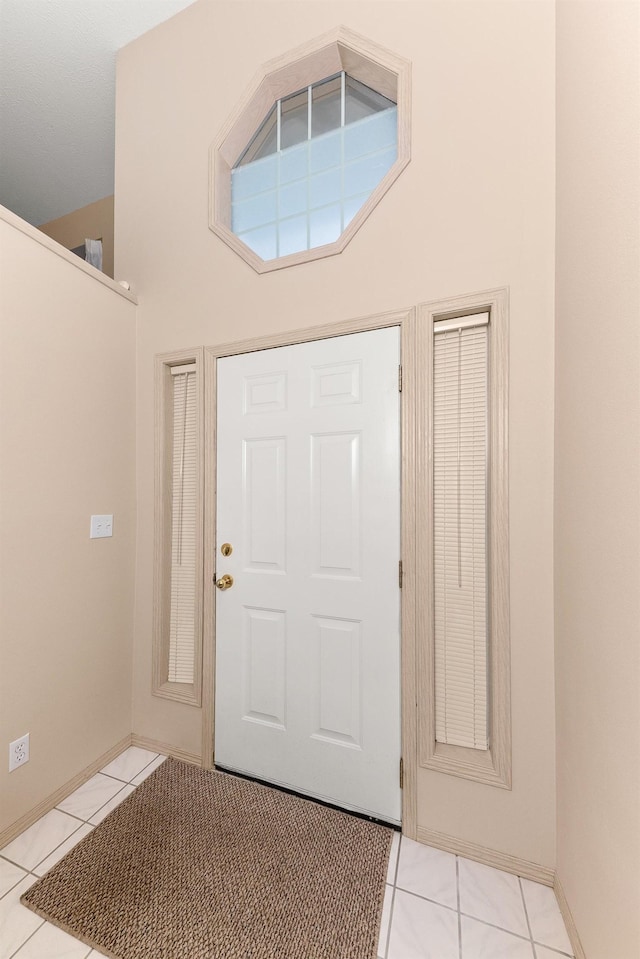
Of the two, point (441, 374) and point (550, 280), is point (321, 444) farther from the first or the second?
point (550, 280)

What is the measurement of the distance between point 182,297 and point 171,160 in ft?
2.34

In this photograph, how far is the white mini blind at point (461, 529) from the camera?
1496mm

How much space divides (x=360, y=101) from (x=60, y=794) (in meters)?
3.27

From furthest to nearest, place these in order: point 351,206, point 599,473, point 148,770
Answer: point 148,770, point 351,206, point 599,473

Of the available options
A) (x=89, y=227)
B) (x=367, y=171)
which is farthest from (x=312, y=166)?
(x=89, y=227)

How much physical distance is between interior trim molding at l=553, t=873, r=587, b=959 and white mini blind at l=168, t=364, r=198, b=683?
1.59m

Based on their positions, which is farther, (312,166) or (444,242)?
(312,166)

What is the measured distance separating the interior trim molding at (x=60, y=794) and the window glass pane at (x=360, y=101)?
3133 mm

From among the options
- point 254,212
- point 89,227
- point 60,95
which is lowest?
point 254,212

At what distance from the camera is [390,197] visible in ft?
5.35

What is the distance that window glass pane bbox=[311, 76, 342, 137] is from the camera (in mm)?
1854

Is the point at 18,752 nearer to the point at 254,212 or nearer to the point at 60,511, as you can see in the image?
the point at 60,511

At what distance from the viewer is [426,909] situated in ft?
4.13

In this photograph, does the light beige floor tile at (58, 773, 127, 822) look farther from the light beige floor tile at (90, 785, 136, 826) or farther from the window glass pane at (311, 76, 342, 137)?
the window glass pane at (311, 76, 342, 137)
